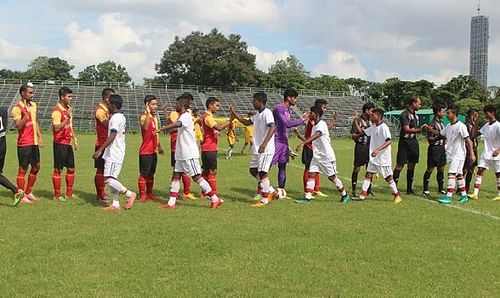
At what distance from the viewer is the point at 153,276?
5.58 metres

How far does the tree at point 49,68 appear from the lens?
310 feet

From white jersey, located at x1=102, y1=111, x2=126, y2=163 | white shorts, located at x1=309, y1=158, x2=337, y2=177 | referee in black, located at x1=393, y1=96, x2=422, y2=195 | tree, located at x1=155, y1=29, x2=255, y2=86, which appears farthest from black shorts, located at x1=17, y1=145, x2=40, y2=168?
tree, located at x1=155, y1=29, x2=255, y2=86

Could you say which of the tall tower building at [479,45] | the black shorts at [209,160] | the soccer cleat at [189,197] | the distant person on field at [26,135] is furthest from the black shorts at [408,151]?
the tall tower building at [479,45]

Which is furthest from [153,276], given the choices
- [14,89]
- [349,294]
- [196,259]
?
[14,89]

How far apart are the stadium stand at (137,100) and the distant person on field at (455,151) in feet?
133

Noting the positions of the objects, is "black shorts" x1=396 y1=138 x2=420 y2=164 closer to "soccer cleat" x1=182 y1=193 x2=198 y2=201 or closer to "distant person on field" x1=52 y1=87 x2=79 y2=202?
"soccer cleat" x1=182 y1=193 x2=198 y2=201

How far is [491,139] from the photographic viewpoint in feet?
37.3

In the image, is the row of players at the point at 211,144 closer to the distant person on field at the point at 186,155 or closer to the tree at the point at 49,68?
the distant person on field at the point at 186,155

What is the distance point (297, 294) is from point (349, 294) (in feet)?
1.62

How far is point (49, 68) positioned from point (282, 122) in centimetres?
9652

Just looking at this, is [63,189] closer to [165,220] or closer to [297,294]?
[165,220]

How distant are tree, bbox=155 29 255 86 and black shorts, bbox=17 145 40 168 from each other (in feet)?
226

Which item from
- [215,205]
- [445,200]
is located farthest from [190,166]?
[445,200]

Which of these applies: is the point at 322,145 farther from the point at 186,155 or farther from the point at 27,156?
the point at 27,156
